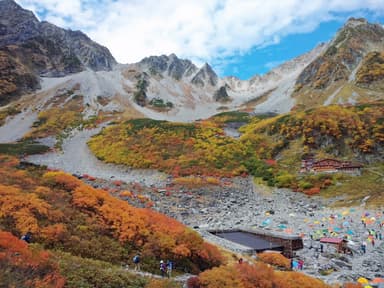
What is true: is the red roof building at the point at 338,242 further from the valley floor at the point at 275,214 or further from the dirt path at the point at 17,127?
the dirt path at the point at 17,127

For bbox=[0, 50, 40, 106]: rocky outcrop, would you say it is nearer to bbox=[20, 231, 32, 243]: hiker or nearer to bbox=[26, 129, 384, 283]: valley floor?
bbox=[26, 129, 384, 283]: valley floor

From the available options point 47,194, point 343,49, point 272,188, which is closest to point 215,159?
point 272,188

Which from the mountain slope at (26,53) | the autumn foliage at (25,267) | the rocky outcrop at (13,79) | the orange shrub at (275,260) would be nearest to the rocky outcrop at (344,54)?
the rocky outcrop at (13,79)

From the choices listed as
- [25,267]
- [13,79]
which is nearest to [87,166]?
[25,267]

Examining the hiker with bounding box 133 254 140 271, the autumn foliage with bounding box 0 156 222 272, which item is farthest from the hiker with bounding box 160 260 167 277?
the hiker with bounding box 133 254 140 271

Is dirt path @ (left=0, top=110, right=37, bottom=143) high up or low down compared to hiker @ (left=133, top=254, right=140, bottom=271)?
up
